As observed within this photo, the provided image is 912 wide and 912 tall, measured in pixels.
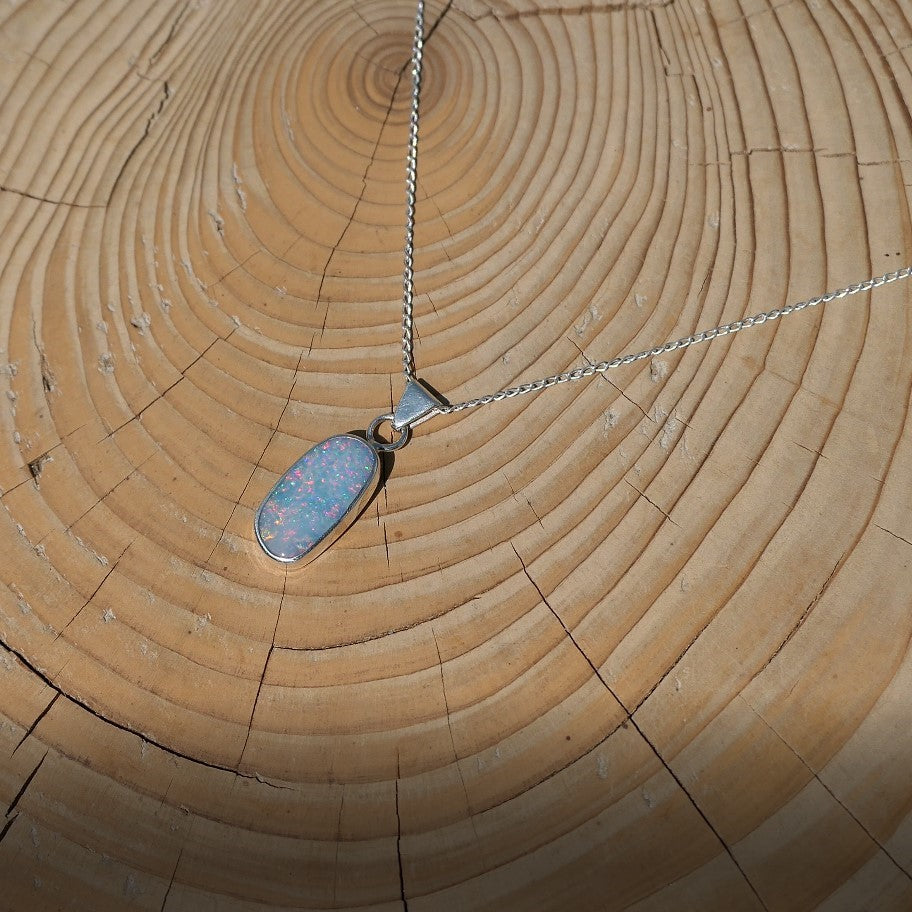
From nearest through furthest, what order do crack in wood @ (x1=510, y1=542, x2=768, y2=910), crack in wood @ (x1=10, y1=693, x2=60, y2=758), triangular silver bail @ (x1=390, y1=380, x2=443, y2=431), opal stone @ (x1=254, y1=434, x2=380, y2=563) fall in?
crack in wood @ (x1=510, y1=542, x2=768, y2=910) < crack in wood @ (x1=10, y1=693, x2=60, y2=758) < opal stone @ (x1=254, y1=434, x2=380, y2=563) < triangular silver bail @ (x1=390, y1=380, x2=443, y2=431)

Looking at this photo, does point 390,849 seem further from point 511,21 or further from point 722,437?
point 511,21

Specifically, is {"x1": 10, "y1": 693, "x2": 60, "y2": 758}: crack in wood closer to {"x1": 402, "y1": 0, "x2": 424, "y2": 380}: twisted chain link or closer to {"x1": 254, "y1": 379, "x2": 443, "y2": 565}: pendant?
{"x1": 254, "y1": 379, "x2": 443, "y2": 565}: pendant

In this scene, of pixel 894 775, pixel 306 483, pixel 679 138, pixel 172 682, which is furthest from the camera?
pixel 679 138

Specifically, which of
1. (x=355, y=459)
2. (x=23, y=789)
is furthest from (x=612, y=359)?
(x=23, y=789)

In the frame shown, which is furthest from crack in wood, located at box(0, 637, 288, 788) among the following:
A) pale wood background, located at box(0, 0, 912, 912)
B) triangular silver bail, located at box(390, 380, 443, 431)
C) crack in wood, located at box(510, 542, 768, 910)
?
triangular silver bail, located at box(390, 380, 443, 431)

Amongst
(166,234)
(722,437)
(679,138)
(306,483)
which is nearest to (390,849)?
(306,483)

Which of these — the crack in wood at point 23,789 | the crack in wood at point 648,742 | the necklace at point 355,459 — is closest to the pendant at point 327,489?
the necklace at point 355,459

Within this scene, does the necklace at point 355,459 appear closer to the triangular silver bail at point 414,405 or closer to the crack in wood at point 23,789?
the triangular silver bail at point 414,405
